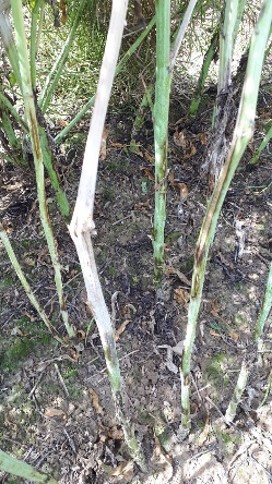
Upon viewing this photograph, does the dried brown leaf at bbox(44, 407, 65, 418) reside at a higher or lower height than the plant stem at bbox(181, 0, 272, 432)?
lower

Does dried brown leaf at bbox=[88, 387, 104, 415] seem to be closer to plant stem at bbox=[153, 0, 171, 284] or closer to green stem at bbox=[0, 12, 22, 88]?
plant stem at bbox=[153, 0, 171, 284]

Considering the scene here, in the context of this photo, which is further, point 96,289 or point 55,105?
point 55,105

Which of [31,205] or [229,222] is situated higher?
[31,205]

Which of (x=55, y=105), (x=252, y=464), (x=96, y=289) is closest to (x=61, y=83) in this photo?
(x=55, y=105)

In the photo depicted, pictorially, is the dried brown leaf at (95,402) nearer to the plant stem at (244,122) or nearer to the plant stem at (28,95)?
the plant stem at (28,95)

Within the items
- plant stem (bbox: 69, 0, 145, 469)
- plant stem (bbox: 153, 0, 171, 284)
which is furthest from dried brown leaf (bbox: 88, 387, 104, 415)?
plant stem (bbox: 69, 0, 145, 469)

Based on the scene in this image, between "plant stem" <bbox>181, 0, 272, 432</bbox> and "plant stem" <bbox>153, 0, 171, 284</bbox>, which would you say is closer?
"plant stem" <bbox>181, 0, 272, 432</bbox>

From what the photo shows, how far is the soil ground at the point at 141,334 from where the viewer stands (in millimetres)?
989

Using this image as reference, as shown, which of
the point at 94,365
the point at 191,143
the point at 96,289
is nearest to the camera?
the point at 96,289

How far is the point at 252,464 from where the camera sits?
964mm

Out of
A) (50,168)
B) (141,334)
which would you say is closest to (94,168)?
(50,168)

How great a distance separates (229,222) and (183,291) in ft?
0.79

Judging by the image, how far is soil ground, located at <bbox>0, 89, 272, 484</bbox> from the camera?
989mm

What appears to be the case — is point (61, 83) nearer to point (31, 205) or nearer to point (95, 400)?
point (31, 205)
